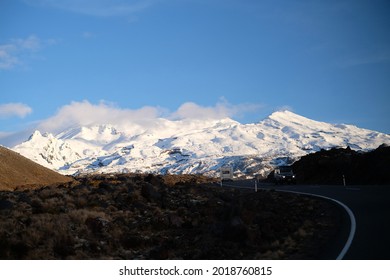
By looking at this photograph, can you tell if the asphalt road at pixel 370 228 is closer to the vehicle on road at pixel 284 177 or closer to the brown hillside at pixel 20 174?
the vehicle on road at pixel 284 177

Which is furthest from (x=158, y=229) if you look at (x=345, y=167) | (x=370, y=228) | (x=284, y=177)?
(x=345, y=167)

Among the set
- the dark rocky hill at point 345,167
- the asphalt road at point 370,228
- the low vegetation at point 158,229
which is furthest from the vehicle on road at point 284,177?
the asphalt road at point 370,228

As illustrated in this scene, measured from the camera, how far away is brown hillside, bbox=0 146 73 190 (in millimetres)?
50725

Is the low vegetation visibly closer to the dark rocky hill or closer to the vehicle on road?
the dark rocky hill

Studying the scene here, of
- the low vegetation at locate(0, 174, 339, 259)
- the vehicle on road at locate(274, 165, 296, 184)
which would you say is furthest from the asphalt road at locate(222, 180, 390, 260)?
the vehicle on road at locate(274, 165, 296, 184)

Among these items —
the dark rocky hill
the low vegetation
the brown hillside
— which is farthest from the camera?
the brown hillside

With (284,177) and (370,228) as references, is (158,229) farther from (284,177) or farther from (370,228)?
(284,177)

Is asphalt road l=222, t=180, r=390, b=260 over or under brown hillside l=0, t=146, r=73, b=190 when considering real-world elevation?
under

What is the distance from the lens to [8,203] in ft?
72.2

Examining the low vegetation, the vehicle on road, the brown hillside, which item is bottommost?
the low vegetation

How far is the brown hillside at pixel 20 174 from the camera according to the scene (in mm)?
50725

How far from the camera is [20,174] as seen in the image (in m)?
56.2
